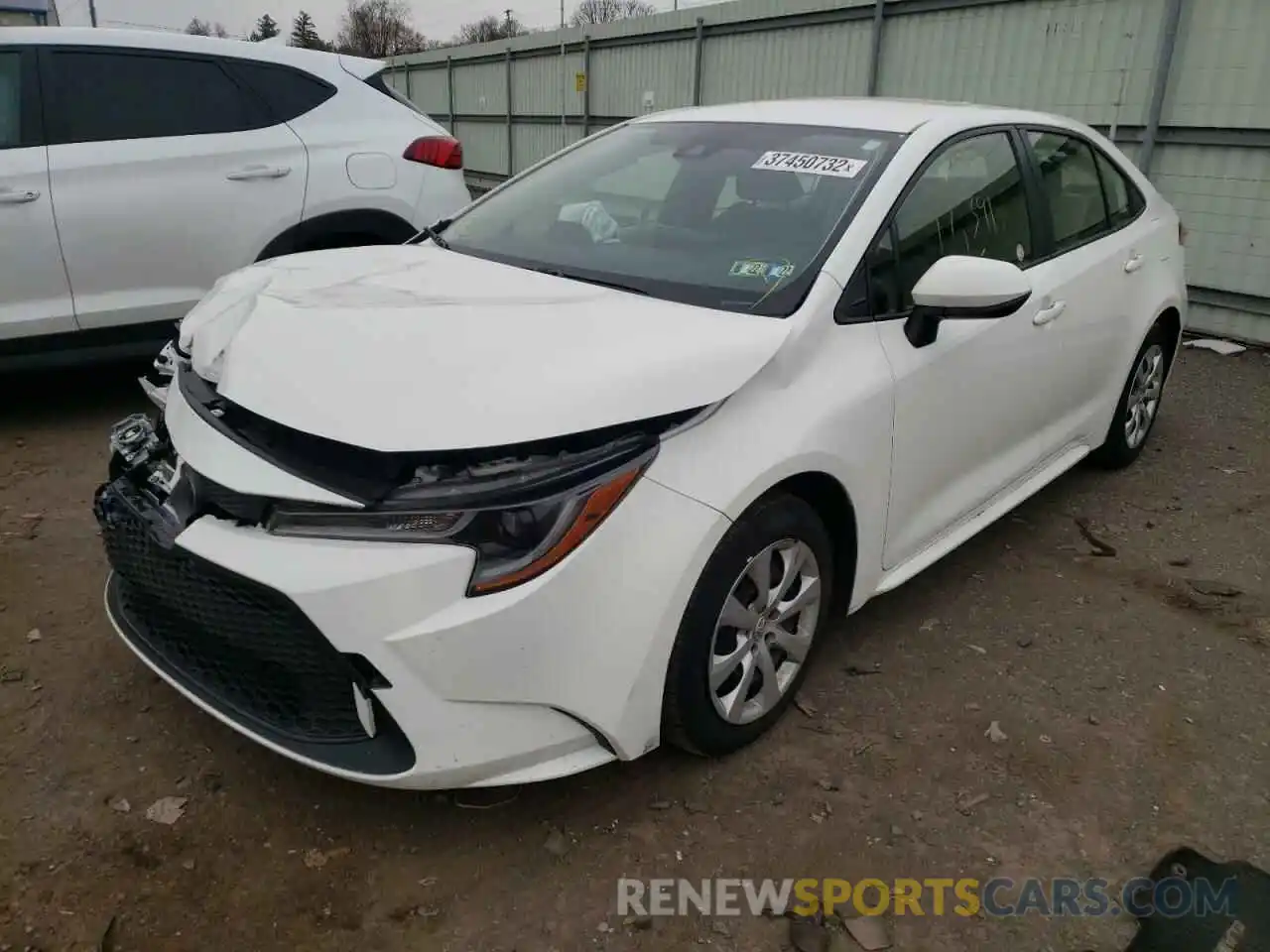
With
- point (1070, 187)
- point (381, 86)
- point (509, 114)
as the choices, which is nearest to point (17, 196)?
point (381, 86)

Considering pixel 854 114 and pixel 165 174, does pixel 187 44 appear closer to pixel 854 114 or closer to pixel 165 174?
pixel 165 174

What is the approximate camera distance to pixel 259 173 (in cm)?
489

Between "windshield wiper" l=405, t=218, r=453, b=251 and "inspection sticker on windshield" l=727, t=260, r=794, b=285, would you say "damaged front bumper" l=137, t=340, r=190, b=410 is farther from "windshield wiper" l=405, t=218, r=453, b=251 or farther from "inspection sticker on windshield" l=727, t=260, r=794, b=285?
"inspection sticker on windshield" l=727, t=260, r=794, b=285

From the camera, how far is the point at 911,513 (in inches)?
117

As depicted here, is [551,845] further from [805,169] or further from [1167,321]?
[1167,321]

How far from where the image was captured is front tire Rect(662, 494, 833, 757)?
2.27 metres

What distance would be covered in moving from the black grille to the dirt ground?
1.10 ft

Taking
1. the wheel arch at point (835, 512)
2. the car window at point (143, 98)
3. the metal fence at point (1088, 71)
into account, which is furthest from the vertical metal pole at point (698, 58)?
the wheel arch at point (835, 512)

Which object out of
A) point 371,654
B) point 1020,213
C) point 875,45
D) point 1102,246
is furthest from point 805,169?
point 875,45

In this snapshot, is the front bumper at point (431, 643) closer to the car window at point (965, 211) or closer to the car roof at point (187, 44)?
the car window at point (965, 211)

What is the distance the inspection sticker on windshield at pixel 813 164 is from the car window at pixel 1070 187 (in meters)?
1.12

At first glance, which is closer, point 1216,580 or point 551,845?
point 551,845

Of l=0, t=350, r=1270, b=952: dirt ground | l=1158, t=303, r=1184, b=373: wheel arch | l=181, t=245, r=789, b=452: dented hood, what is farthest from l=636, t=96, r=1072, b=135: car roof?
l=0, t=350, r=1270, b=952: dirt ground

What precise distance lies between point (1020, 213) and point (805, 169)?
A: 1009 millimetres
